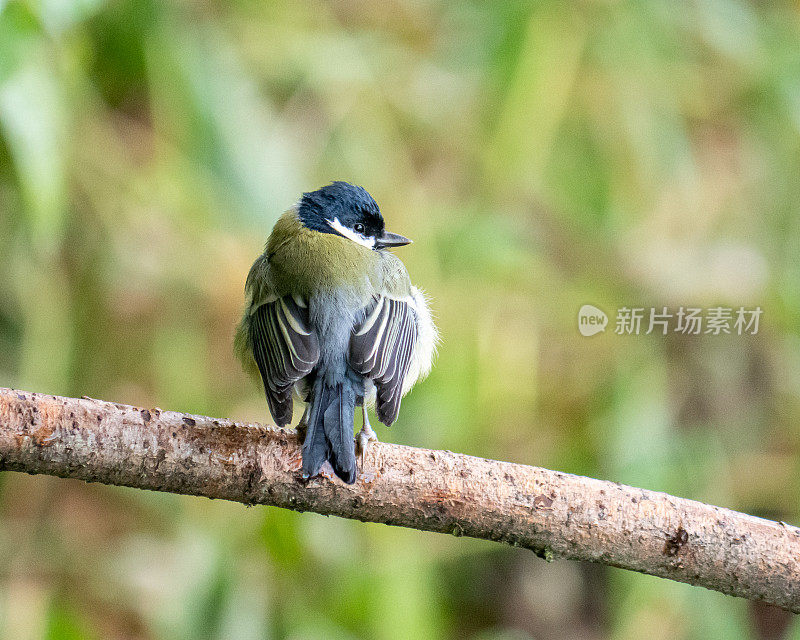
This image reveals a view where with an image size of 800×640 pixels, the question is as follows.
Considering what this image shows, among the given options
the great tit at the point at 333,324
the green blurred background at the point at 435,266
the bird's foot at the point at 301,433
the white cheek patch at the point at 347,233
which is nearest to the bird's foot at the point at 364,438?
the great tit at the point at 333,324

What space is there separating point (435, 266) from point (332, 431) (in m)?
1.71

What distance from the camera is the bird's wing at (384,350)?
2.05 m

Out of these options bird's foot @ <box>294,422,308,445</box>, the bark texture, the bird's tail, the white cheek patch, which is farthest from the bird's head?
the bark texture

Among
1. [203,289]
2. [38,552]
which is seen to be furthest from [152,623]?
[203,289]

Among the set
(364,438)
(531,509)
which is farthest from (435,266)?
(531,509)

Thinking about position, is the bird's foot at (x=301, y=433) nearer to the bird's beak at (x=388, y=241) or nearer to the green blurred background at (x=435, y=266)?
the bird's beak at (x=388, y=241)

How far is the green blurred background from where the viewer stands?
2.86m

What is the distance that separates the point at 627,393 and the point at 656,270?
648 mm

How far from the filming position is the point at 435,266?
11.1 feet

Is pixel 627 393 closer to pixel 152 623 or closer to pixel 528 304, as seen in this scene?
pixel 528 304

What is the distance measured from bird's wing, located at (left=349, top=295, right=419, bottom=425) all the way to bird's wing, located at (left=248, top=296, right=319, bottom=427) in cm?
11

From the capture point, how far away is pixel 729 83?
159 inches

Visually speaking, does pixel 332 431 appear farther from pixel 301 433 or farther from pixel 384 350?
pixel 384 350

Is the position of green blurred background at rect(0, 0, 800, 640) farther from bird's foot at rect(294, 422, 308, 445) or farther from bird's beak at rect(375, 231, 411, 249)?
bird's foot at rect(294, 422, 308, 445)
